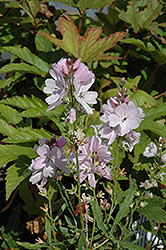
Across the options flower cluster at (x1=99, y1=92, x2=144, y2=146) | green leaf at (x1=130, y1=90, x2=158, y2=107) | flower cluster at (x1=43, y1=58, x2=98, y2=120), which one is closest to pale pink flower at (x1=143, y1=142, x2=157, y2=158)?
green leaf at (x1=130, y1=90, x2=158, y2=107)

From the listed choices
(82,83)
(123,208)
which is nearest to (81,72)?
(82,83)

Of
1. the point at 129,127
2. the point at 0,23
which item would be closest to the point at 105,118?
the point at 129,127

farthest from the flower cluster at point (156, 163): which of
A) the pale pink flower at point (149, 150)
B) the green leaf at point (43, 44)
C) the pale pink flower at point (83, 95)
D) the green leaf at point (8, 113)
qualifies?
the green leaf at point (43, 44)

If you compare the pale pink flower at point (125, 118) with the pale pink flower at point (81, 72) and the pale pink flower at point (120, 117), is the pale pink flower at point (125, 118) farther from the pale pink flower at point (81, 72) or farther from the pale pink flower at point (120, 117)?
the pale pink flower at point (81, 72)

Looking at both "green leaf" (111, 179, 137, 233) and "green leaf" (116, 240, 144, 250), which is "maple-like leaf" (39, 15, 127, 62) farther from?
"green leaf" (116, 240, 144, 250)

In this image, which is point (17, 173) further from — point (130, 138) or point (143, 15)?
point (143, 15)

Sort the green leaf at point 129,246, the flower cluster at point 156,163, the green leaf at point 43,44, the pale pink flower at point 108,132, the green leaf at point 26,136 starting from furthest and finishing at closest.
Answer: the green leaf at point 43,44 → the green leaf at point 26,136 → the flower cluster at point 156,163 → the green leaf at point 129,246 → the pale pink flower at point 108,132
